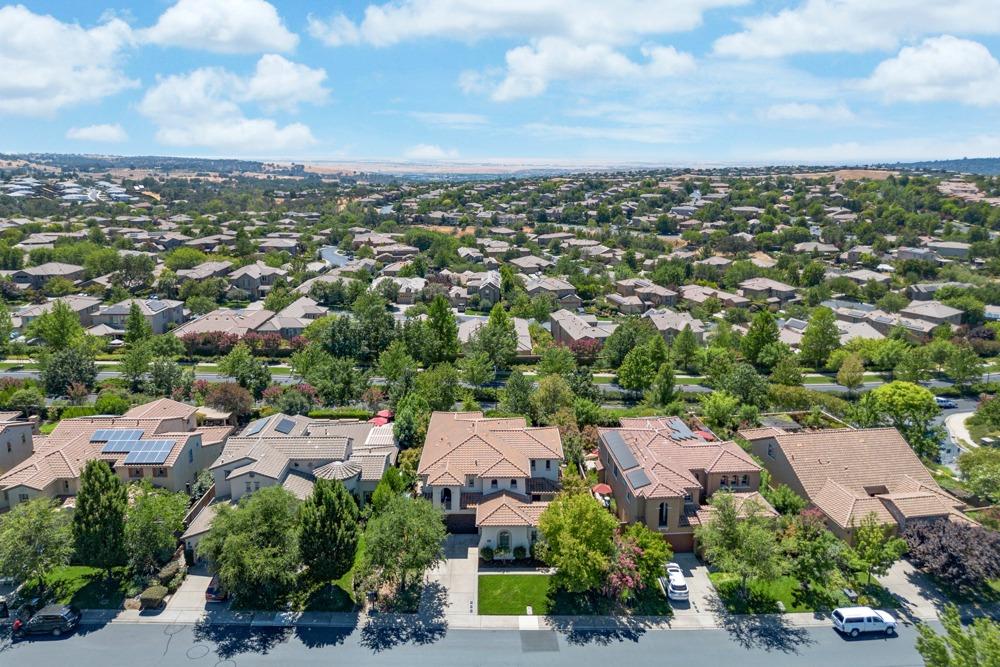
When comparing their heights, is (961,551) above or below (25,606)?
above

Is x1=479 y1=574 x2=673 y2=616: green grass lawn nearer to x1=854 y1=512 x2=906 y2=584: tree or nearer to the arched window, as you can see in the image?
the arched window

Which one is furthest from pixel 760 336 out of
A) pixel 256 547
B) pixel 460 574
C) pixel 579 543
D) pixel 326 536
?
pixel 256 547

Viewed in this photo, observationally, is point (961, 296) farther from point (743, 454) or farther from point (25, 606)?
point (25, 606)

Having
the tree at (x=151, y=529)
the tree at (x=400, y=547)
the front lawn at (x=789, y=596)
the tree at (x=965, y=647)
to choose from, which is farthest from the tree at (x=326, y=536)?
the tree at (x=965, y=647)

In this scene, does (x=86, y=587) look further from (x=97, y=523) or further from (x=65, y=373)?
(x=65, y=373)

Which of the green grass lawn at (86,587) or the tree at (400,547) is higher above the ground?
the tree at (400,547)

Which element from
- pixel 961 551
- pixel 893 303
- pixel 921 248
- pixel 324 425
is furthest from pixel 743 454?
pixel 921 248

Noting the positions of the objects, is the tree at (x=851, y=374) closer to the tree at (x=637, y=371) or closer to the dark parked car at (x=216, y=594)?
the tree at (x=637, y=371)
